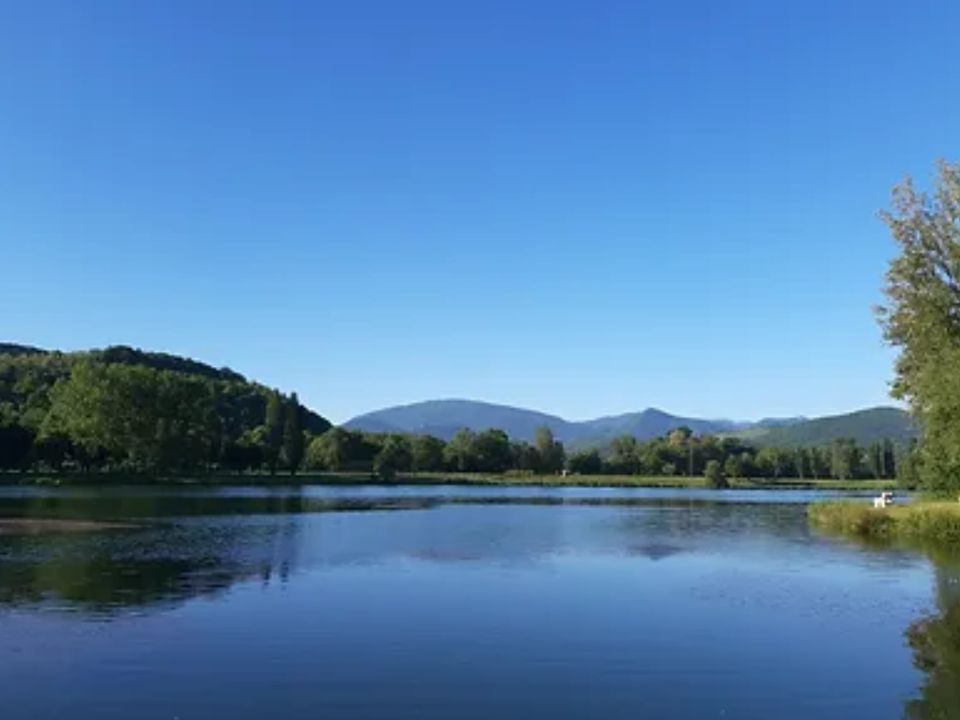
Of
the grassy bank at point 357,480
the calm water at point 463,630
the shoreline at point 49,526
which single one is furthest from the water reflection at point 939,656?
the grassy bank at point 357,480

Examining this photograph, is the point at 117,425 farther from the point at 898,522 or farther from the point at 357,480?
the point at 898,522

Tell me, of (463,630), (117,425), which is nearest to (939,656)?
(463,630)

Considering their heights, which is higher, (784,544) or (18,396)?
(18,396)

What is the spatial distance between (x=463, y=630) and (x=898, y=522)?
Answer: 3912cm

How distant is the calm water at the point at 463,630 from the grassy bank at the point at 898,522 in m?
6.11

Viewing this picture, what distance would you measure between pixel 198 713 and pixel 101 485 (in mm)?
113565

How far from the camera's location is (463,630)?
23719 mm

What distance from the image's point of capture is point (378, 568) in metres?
36.2

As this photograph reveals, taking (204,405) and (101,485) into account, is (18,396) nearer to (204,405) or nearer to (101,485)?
(204,405)

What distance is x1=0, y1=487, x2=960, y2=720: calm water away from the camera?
55.1ft

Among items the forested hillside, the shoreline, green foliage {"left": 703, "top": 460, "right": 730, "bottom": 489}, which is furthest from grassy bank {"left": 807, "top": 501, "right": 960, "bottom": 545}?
green foliage {"left": 703, "top": 460, "right": 730, "bottom": 489}

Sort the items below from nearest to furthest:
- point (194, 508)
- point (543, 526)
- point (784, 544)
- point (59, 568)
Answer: point (59, 568)
point (784, 544)
point (543, 526)
point (194, 508)

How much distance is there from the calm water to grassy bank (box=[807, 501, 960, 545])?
611cm

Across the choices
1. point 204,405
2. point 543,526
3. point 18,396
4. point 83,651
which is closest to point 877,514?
point 543,526
